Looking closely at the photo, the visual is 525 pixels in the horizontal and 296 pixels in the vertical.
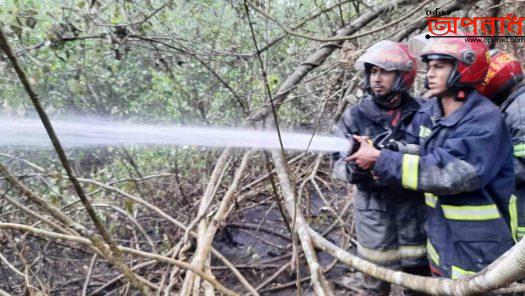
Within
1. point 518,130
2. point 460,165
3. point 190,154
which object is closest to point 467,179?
point 460,165

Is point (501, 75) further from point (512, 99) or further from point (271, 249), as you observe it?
point (271, 249)

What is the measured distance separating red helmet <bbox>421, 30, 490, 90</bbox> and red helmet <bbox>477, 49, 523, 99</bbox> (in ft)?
0.71

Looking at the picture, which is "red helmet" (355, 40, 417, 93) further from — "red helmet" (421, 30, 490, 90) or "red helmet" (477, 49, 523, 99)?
"red helmet" (477, 49, 523, 99)

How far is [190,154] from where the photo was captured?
5.07 metres

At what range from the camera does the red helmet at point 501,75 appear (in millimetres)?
2260

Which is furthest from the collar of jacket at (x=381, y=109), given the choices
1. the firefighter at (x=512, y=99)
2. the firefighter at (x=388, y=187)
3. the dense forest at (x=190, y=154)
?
the firefighter at (x=512, y=99)

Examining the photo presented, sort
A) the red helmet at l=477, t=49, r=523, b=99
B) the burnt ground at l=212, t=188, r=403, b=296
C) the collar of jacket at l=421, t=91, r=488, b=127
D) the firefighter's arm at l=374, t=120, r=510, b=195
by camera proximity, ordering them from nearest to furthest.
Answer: the firefighter's arm at l=374, t=120, r=510, b=195, the collar of jacket at l=421, t=91, r=488, b=127, the red helmet at l=477, t=49, r=523, b=99, the burnt ground at l=212, t=188, r=403, b=296

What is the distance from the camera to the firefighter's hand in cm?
209

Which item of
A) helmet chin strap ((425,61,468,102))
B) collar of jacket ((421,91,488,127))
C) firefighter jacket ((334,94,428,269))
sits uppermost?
helmet chin strap ((425,61,468,102))

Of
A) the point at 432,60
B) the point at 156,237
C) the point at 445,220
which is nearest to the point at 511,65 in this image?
the point at 432,60

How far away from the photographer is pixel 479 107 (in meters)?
1.96

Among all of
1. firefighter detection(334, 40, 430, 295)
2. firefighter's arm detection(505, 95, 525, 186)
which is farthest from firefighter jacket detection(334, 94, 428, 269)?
firefighter's arm detection(505, 95, 525, 186)

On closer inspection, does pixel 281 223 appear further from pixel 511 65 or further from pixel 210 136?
pixel 511 65

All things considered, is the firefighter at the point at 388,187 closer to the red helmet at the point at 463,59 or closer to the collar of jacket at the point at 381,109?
the collar of jacket at the point at 381,109
